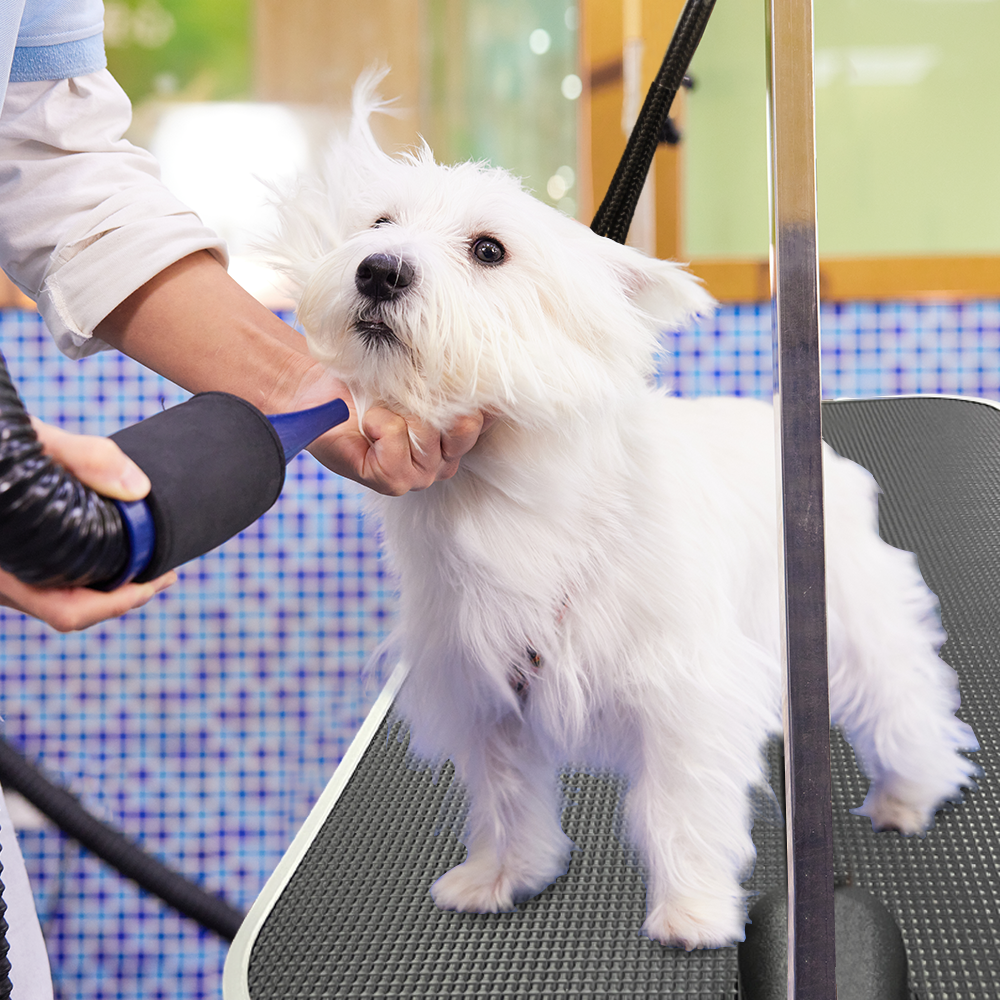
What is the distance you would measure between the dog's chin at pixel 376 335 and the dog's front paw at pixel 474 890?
427 millimetres

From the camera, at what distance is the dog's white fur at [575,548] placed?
619 millimetres

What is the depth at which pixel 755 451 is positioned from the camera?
84cm

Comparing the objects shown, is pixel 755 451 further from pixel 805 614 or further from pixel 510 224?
pixel 805 614

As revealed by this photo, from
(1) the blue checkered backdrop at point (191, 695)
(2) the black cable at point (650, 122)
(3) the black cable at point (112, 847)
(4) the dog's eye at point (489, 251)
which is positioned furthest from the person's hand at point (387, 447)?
(3) the black cable at point (112, 847)

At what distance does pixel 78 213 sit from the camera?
1.95 ft

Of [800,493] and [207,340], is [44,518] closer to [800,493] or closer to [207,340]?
[800,493]

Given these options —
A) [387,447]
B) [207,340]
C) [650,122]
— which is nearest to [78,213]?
[207,340]

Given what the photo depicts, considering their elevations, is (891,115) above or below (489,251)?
above

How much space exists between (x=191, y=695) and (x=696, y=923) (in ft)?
4.18

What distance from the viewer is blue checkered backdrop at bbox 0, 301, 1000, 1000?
5.27ft

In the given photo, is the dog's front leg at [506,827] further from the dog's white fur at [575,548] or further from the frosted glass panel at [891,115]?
the frosted glass panel at [891,115]

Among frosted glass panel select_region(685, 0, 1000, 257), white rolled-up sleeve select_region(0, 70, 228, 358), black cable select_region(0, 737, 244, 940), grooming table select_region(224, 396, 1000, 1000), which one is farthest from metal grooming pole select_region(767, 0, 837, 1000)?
black cable select_region(0, 737, 244, 940)

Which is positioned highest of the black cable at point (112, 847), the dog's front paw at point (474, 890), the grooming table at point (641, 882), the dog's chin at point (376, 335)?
the dog's chin at point (376, 335)

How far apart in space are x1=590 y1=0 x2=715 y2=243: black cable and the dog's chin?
0.23m
